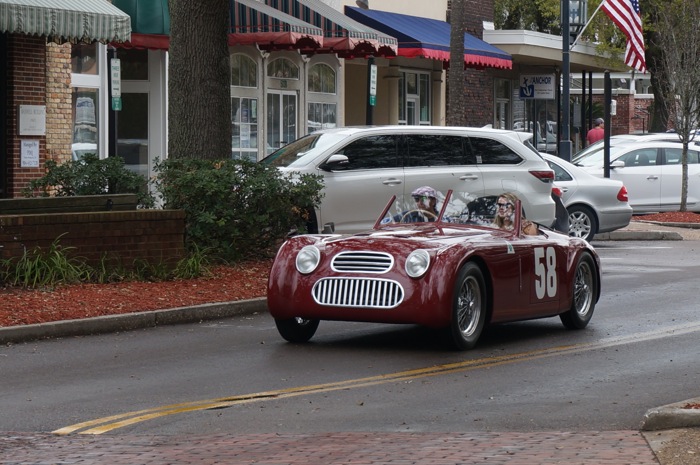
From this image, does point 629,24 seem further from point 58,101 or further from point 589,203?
point 58,101

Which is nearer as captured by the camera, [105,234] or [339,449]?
[339,449]

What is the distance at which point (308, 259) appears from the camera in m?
11.5

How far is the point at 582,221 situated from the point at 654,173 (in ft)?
23.0

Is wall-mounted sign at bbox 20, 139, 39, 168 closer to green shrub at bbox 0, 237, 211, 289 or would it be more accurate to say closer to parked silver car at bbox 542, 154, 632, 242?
green shrub at bbox 0, 237, 211, 289

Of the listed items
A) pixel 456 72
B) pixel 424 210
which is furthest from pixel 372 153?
pixel 456 72

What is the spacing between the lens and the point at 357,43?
27781mm

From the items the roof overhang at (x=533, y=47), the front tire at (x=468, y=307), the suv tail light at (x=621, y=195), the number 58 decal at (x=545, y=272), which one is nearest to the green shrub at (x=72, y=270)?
the number 58 decal at (x=545, y=272)

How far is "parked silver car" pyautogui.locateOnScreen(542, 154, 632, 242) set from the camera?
2308 centimetres

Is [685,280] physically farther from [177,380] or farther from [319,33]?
[319,33]

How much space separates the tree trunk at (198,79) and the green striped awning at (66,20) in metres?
→ 3.24

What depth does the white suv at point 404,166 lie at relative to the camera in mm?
17656

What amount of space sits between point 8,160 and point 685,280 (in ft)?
35.6

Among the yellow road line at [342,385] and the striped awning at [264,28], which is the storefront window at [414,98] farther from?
the yellow road line at [342,385]

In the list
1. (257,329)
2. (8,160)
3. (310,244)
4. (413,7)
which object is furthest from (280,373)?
(413,7)
